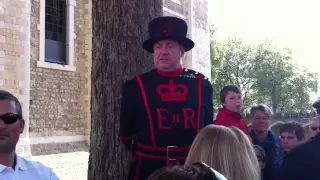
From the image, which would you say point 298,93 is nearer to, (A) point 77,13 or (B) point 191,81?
(A) point 77,13

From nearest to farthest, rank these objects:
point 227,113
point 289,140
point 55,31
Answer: point 227,113 < point 289,140 < point 55,31

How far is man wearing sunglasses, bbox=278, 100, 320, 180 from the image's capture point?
2297 millimetres

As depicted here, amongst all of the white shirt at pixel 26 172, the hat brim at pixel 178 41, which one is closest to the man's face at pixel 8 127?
the white shirt at pixel 26 172

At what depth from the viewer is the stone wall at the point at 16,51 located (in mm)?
11062

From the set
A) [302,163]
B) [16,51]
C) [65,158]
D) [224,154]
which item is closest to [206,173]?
[224,154]

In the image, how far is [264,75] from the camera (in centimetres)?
3319

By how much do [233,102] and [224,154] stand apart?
185 cm

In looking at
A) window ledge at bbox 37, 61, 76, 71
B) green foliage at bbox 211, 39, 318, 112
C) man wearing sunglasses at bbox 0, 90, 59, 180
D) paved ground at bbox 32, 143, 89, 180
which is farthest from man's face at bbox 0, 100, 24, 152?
green foliage at bbox 211, 39, 318, 112

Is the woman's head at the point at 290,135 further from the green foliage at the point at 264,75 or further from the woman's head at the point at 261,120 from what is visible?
the green foliage at the point at 264,75

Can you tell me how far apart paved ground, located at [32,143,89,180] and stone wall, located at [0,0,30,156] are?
2.50 feet

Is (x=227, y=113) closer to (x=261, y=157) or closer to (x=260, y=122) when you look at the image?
(x=260, y=122)

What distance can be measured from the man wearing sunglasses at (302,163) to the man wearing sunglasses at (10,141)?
1462 mm

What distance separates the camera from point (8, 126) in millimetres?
2367

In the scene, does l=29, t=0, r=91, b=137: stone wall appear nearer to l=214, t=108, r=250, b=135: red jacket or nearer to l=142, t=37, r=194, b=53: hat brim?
l=214, t=108, r=250, b=135: red jacket
